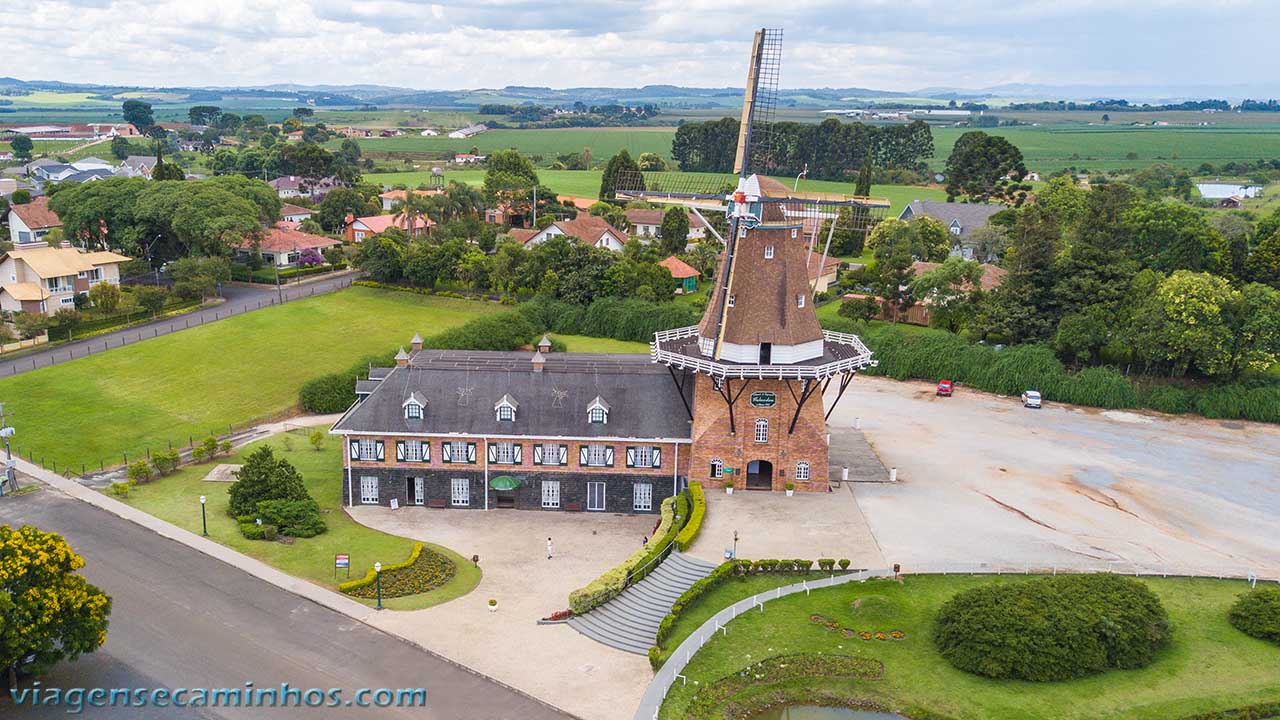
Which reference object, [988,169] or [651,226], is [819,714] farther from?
[988,169]

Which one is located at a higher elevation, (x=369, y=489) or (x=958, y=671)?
(x=369, y=489)

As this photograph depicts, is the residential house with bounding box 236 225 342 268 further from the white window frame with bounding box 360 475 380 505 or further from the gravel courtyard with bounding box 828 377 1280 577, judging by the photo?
the gravel courtyard with bounding box 828 377 1280 577

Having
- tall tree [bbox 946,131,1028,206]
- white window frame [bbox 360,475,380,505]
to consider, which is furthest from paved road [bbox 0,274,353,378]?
tall tree [bbox 946,131,1028,206]

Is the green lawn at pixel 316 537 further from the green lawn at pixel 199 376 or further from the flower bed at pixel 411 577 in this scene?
the green lawn at pixel 199 376

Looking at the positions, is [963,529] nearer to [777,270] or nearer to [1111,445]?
[777,270]

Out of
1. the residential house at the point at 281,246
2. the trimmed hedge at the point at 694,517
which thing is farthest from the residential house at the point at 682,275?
the trimmed hedge at the point at 694,517

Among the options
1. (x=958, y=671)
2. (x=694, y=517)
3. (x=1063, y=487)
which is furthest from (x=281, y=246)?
(x=958, y=671)

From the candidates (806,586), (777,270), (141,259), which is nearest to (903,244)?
(777,270)
